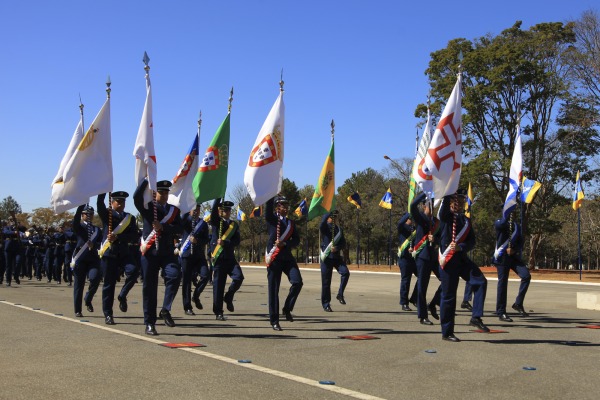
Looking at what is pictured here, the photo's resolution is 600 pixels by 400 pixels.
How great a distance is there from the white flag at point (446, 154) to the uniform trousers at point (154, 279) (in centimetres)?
417

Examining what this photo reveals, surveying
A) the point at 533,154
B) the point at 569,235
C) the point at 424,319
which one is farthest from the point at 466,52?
the point at 424,319

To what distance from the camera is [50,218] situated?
103 meters

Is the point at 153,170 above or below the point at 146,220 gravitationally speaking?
above

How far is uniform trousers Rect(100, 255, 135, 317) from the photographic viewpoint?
11.1 m

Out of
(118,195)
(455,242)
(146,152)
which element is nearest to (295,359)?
(455,242)

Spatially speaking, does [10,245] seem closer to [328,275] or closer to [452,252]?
[328,275]

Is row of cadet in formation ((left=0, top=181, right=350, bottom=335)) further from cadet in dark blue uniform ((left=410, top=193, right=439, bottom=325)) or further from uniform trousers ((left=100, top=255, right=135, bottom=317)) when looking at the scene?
cadet in dark blue uniform ((left=410, top=193, right=439, bottom=325))

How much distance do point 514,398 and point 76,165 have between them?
7906mm

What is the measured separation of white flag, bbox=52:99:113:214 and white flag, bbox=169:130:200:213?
1.39 metres

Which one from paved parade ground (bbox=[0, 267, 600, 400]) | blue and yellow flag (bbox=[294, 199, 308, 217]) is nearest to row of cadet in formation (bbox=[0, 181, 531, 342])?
paved parade ground (bbox=[0, 267, 600, 400])

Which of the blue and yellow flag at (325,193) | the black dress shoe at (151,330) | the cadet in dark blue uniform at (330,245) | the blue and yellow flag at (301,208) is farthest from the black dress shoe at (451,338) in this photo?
the blue and yellow flag at (301,208)

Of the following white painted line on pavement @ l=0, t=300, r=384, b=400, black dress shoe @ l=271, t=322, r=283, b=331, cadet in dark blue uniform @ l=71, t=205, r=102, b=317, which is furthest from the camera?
cadet in dark blue uniform @ l=71, t=205, r=102, b=317

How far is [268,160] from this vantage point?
1121cm

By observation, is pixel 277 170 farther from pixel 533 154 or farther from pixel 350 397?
pixel 533 154
